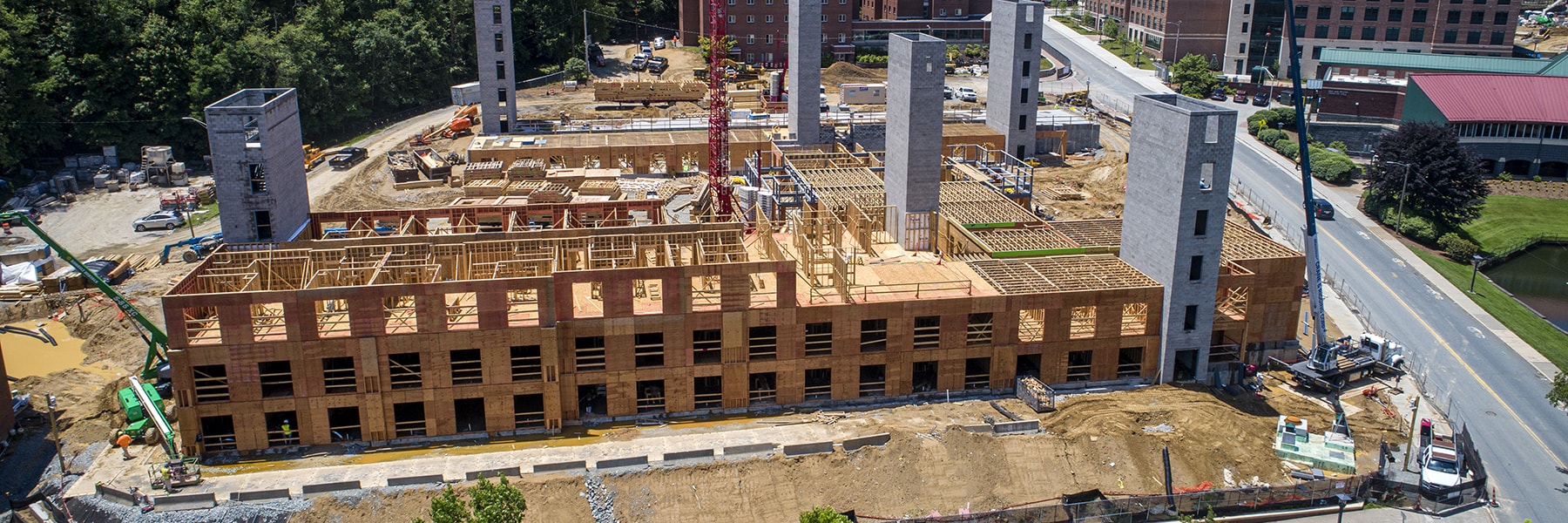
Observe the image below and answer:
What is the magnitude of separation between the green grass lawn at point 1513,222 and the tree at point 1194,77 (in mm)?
32640

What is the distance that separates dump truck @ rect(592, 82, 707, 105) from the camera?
4469 inches

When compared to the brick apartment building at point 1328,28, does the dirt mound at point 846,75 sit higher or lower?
lower

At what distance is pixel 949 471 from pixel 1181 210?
16.0 meters

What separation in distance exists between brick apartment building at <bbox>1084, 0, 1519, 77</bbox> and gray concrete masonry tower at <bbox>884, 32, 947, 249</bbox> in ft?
269

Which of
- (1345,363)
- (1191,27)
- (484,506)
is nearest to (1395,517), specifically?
(1345,363)

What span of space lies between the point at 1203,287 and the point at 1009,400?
33.7 feet

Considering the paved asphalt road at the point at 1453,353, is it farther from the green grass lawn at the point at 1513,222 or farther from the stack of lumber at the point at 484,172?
the stack of lumber at the point at 484,172

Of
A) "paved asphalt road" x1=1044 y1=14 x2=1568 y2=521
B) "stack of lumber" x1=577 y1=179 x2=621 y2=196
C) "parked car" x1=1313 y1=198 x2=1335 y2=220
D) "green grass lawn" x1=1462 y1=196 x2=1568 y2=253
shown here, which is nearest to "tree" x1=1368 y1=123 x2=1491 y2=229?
"green grass lawn" x1=1462 y1=196 x2=1568 y2=253

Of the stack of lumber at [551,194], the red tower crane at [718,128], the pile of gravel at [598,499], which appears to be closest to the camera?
the pile of gravel at [598,499]

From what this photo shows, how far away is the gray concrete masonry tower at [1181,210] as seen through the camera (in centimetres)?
4938

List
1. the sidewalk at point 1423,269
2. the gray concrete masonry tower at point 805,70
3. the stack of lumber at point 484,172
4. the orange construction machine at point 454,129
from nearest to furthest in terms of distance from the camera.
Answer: the sidewalk at point 1423,269, the stack of lumber at point 484,172, the gray concrete masonry tower at point 805,70, the orange construction machine at point 454,129

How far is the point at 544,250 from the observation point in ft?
179

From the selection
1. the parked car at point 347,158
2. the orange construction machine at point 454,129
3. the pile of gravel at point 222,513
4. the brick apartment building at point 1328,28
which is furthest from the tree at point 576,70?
the pile of gravel at point 222,513

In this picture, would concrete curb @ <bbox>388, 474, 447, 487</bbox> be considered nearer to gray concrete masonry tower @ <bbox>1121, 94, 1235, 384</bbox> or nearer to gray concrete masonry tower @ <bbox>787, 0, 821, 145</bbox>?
gray concrete masonry tower @ <bbox>1121, 94, 1235, 384</bbox>
